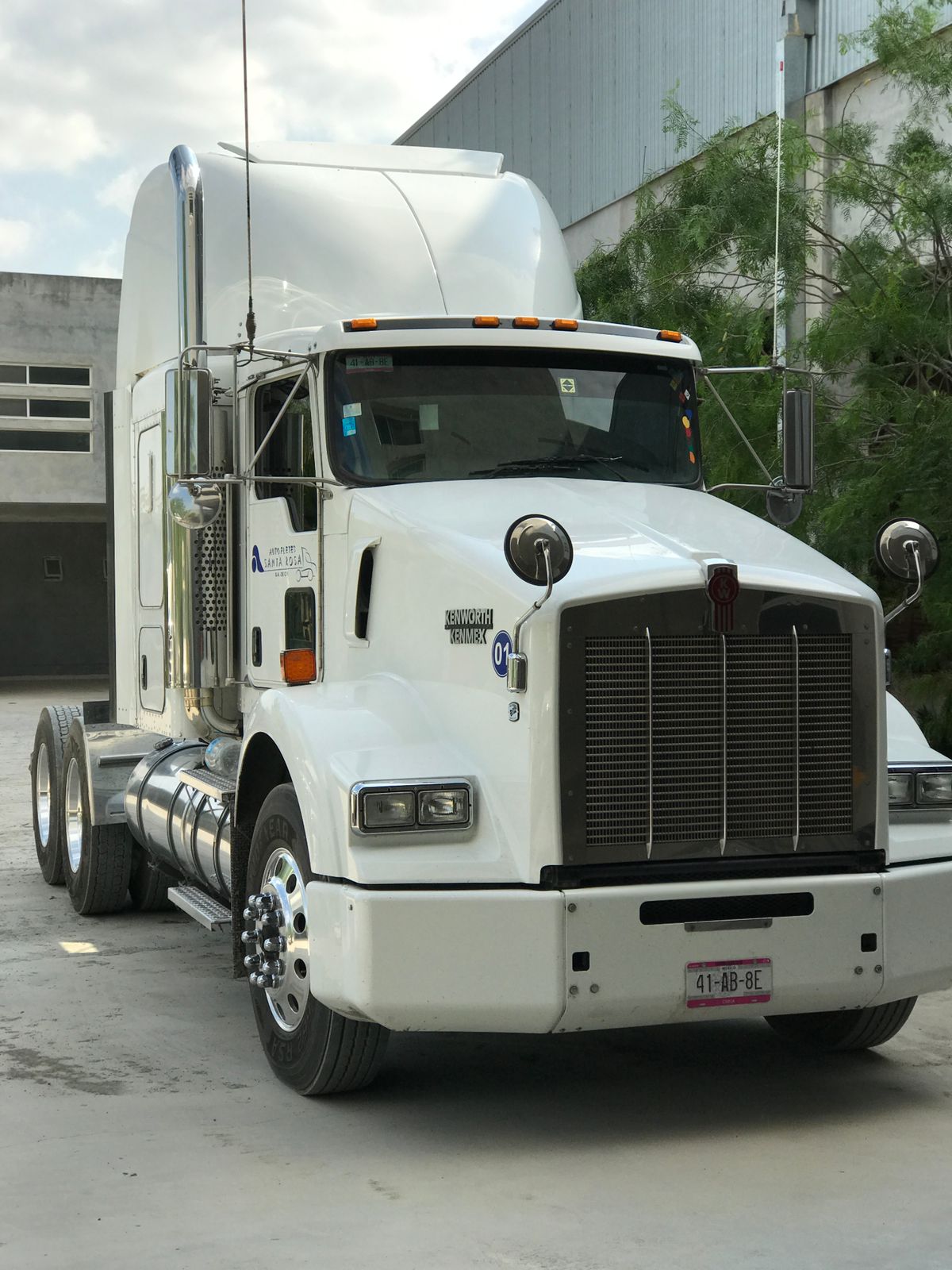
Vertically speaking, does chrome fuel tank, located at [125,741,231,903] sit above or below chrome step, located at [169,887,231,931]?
above

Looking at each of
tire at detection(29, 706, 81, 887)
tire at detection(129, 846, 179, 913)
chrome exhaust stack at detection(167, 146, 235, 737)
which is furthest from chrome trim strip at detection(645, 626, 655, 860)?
tire at detection(29, 706, 81, 887)

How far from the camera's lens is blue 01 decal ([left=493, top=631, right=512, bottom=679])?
18.5 ft

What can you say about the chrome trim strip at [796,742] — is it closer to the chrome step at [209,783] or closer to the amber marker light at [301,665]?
the amber marker light at [301,665]

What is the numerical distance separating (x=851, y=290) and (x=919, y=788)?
7.38 m

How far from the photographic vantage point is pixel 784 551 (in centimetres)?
625

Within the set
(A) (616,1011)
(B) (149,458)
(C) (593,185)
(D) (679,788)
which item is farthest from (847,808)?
(C) (593,185)

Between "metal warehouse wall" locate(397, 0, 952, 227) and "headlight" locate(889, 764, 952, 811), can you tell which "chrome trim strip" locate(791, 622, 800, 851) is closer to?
"headlight" locate(889, 764, 952, 811)

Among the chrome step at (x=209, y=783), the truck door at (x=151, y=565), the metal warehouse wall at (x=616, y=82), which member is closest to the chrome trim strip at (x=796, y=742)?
the chrome step at (x=209, y=783)

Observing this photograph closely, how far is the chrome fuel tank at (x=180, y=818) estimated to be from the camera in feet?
25.1

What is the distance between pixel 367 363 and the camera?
6.95 metres

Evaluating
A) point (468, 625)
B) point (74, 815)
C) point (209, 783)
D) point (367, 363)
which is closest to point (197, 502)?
point (367, 363)

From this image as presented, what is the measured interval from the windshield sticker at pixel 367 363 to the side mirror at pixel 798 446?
178 cm

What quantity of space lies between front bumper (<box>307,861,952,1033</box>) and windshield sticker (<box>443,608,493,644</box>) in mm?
922

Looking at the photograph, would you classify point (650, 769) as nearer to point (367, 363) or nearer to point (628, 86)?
point (367, 363)
